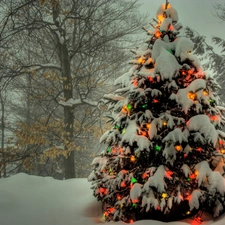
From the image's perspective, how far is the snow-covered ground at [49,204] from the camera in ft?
14.2

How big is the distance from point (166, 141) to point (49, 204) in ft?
9.08

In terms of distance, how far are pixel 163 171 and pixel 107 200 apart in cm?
127

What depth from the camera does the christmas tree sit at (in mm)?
3908

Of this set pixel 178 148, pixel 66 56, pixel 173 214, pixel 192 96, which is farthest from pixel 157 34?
pixel 66 56

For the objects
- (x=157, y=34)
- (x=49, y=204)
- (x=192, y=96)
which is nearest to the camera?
(x=192, y=96)

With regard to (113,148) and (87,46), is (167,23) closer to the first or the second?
(113,148)

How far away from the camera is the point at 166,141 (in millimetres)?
3973

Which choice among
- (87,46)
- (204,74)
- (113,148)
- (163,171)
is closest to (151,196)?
(163,171)

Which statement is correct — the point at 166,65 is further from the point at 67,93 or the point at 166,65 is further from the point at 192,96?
the point at 67,93

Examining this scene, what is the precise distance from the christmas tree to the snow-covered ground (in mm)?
348

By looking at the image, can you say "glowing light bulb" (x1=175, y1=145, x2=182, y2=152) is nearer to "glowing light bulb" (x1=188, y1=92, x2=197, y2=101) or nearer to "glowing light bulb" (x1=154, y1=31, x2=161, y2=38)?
"glowing light bulb" (x1=188, y1=92, x2=197, y2=101)

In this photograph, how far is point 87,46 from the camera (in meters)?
10.1

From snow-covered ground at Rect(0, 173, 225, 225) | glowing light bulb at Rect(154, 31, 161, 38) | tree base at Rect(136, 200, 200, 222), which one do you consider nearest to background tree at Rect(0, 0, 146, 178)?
snow-covered ground at Rect(0, 173, 225, 225)

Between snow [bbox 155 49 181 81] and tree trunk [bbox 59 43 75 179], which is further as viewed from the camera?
tree trunk [bbox 59 43 75 179]
